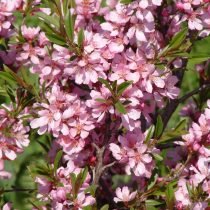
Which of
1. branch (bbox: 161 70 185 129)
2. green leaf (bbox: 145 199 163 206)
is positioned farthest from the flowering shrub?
branch (bbox: 161 70 185 129)

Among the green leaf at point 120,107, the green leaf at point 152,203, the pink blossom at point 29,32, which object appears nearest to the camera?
the green leaf at point 120,107

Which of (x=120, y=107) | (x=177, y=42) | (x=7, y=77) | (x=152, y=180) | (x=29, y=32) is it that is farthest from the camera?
(x=29, y=32)

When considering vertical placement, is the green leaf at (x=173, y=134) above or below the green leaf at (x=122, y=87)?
below

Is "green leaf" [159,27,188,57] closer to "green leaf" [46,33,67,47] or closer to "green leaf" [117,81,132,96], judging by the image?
"green leaf" [117,81,132,96]

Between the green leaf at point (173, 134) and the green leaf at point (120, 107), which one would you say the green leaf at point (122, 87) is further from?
the green leaf at point (173, 134)

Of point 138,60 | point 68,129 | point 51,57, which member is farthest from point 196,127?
point 51,57

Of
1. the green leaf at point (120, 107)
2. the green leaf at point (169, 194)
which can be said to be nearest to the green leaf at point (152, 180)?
the green leaf at point (169, 194)

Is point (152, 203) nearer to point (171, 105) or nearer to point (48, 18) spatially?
point (171, 105)

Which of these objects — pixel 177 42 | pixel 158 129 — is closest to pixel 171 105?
pixel 158 129

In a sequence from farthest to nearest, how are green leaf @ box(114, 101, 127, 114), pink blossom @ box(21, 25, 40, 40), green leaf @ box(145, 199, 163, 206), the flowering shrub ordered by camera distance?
1. pink blossom @ box(21, 25, 40, 40)
2. green leaf @ box(145, 199, 163, 206)
3. the flowering shrub
4. green leaf @ box(114, 101, 127, 114)
